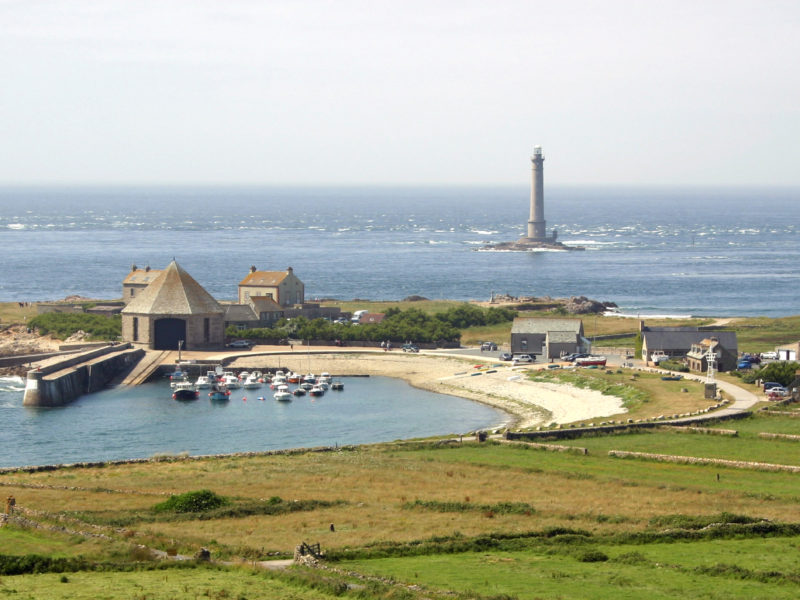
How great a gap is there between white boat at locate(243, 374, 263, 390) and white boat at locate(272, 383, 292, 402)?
394 centimetres

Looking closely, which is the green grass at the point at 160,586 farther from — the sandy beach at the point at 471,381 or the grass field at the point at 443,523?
the sandy beach at the point at 471,381

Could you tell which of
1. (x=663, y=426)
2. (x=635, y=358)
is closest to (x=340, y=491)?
(x=663, y=426)

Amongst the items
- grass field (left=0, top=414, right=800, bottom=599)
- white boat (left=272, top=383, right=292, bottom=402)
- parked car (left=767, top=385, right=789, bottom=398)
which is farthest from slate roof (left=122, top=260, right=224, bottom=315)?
parked car (left=767, top=385, right=789, bottom=398)

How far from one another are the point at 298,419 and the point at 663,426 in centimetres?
2253

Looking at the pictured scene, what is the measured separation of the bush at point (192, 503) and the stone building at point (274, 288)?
6978 cm

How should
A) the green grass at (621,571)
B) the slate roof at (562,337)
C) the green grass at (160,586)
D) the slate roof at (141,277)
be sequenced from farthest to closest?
1. the slate roof at (141,277)
2. the slate roof at (562,337)
3. the green grass at (621,571)
4. the green grass at (160,586)

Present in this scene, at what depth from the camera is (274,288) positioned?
110 m

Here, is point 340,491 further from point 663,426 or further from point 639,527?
point 663,426

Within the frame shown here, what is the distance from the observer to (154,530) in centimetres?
3588

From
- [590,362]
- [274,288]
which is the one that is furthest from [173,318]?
[590,362]

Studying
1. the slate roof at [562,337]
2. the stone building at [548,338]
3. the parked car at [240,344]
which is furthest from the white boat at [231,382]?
the slate roof at [562,337]

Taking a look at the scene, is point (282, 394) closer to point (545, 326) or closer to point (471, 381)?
point (471, 381)

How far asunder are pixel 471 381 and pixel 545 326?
11.7 metres

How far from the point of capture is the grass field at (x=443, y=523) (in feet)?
93.9
